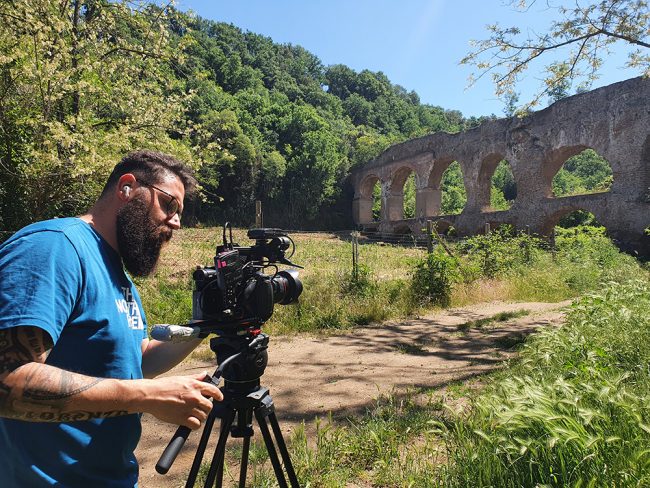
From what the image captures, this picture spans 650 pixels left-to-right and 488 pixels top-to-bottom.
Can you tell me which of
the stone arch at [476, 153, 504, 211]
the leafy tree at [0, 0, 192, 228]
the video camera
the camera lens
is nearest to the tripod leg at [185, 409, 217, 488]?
the video camera

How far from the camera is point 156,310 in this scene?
668 centimetres

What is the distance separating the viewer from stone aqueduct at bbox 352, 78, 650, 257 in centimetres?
1389

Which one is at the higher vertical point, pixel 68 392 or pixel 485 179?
pixel 485 179

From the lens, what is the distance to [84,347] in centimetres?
104

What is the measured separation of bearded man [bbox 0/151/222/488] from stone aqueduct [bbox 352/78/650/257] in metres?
16.4

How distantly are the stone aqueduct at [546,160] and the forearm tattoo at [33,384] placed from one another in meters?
16.7

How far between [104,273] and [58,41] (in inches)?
337

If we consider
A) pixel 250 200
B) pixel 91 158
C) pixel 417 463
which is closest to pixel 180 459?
pixel 417 463

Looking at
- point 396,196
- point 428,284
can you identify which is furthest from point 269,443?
point 396,196

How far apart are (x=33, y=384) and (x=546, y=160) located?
19.1m

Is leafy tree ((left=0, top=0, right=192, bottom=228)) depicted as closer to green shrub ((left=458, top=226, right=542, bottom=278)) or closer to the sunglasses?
the sunglasses

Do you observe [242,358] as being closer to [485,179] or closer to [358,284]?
[358,284]

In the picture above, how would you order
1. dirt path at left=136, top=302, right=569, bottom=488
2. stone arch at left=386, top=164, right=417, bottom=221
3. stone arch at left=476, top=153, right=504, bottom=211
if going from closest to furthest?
1. dirt path at left=136, top=302, right=569, bottom=488
2. stone arch at left=476, top=153, right=504, bottom=211
3. stone arch at left=386, top=164, right=417, bottom=221

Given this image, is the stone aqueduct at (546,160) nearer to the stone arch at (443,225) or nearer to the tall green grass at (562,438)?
the stone arch at (443,225)
